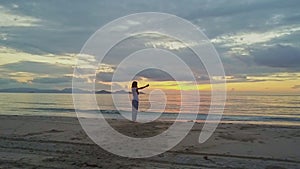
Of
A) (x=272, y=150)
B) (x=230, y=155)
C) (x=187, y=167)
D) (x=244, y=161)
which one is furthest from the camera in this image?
(x=272, y=150)

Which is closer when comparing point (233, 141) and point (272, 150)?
point (272, 150)

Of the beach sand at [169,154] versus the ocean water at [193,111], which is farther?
the ocean water at [193,111]

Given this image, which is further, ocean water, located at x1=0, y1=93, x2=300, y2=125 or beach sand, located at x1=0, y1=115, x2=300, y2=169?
ocean water, located at x1=0, y1=93, x2=300, y2=125

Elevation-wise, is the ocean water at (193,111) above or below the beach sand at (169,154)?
above

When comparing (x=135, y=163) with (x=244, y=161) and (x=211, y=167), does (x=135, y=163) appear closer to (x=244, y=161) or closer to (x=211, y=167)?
(x=211, y=167)

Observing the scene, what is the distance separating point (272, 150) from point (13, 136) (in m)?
8.81

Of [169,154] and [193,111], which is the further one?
[193,111]

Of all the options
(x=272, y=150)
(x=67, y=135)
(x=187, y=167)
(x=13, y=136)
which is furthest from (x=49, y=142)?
(x=272, y=150)

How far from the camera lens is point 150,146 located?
900 cm

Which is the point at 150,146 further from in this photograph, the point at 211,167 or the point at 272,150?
the point at 272,150

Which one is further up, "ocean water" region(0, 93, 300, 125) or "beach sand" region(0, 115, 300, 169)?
"ocean water" region(0, 93, 300, 125)

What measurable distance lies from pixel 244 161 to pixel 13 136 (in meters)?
8.25

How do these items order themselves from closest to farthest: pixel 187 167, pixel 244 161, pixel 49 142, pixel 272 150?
1. pixel 187 167
2. pixel 244 161
3. pixel 272 150
4. pixel 49 142

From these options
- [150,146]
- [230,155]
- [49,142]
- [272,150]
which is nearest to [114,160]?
[150,146]
